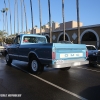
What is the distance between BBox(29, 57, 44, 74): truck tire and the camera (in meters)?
7.79

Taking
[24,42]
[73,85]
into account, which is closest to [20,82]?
[73,85]

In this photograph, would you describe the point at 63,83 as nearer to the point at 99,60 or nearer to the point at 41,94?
the point at 41,94

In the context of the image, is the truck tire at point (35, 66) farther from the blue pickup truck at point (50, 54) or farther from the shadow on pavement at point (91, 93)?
the shadow on pavement at point (91, 93)

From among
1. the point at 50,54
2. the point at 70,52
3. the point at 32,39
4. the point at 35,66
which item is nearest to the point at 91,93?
the point at 50,54

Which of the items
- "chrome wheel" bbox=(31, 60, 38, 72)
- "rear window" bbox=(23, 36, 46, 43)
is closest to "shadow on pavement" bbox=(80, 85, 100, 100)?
"chrome wheel" bbox=(31, 60, 38, 72)

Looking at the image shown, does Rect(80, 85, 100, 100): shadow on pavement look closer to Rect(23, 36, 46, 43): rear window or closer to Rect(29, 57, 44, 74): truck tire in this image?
Rect(29, 57, 44, 74): truck tire

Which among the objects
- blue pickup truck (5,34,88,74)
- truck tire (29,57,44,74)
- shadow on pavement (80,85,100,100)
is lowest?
shadow on pavement (80,85,100,100)

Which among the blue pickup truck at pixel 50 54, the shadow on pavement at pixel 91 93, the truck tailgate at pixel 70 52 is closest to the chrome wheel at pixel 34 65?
the blue pickup truck at pixel 50 54

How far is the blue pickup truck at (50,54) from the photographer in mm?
6883

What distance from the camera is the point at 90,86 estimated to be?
5.83m

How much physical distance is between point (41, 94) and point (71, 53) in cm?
302

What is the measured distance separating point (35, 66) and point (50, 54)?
1563mm

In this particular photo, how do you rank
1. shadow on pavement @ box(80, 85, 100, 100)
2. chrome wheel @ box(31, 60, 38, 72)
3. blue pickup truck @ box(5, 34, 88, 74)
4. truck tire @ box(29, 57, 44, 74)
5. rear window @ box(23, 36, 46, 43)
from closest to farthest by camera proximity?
shadow on pavement @ box(80, 85, 100, 100) → blue pickup truck @ box(5, 34, 88, 74) → truck tire @ box(29, 57, 44, 74) → chrome wheel @ box(31, 60, 38, 72) → rear window @ box(23, 36, 46, 43)

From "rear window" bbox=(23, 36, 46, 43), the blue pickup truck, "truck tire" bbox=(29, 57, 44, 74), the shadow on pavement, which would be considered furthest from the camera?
"rear window" bbox=(23, 36, 46, 43)
